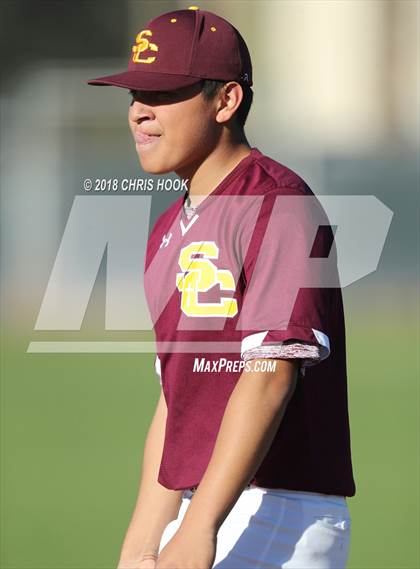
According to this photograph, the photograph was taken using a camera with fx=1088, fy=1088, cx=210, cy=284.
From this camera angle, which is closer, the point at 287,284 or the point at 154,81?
the point at 287,284

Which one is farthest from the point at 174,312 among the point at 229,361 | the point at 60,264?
the point at 60,264

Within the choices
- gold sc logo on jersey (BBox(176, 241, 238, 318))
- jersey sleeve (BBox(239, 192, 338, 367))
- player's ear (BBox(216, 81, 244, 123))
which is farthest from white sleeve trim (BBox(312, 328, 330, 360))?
player's ear (BBox(216, 81, 244, 123))

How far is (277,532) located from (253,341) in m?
0.27

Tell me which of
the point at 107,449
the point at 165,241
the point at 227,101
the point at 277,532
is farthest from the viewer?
the point at 107,449

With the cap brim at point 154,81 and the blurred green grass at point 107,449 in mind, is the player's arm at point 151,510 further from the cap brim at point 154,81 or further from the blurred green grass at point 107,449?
the blurred green grass at point 107,449

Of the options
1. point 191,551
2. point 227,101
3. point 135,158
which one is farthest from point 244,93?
point 135,158

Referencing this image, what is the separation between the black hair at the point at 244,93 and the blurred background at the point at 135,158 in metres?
3.17

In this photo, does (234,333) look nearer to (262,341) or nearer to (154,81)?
(262,341)

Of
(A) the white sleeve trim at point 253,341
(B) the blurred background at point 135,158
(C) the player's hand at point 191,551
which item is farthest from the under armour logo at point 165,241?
(B) the blurred background at point 135,158

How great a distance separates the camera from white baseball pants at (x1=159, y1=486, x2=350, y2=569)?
1434 mm

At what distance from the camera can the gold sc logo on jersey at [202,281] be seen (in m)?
1.45

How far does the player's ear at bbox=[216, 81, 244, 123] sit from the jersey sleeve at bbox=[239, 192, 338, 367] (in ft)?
0.61

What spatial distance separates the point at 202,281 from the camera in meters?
1.47

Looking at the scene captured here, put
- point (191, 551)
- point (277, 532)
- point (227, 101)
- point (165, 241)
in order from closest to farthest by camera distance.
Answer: point (191, 551)
point (277, 532)
point (227, 101)
point (165, 241)
